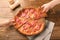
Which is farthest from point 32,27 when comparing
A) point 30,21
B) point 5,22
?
point 5,22

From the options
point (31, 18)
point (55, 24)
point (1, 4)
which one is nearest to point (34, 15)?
point (31, 18)

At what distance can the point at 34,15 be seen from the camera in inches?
40.3

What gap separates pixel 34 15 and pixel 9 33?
0.19 meters

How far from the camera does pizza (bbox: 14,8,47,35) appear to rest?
0.94 metres

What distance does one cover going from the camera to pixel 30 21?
1.00 metres

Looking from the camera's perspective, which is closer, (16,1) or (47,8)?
(47,8)

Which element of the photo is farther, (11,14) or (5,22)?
(11,14)

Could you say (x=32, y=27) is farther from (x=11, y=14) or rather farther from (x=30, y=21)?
(x=11, y=14)

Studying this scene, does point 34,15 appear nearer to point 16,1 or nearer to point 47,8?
point 47,8

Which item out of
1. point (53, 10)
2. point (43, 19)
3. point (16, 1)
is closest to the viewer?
point (43, 19)

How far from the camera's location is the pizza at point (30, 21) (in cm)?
A: 94

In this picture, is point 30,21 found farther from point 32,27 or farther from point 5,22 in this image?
point 5,22

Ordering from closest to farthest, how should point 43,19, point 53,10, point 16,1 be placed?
point 43,19 < point 53,10 < point 16,1

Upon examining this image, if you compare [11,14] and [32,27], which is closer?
[32,27]
